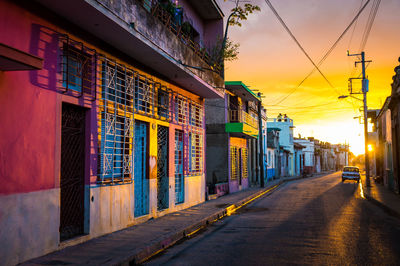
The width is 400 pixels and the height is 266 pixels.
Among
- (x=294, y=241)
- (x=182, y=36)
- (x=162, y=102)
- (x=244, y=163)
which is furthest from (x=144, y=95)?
(x=244, y=163)

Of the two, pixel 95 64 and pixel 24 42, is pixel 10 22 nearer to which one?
pixel 24 42

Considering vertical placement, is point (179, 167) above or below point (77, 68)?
below

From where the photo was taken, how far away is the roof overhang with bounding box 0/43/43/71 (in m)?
5.47

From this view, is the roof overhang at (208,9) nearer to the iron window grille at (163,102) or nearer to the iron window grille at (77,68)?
the iron window grille at (163,102)

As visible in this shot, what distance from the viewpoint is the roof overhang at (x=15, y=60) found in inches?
215

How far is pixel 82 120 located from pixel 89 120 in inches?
6.2

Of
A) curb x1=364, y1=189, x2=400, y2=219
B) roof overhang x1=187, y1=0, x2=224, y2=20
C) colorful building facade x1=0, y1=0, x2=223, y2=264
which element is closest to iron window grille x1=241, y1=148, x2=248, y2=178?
curb x1=364, y1=189, x2=400, y2=219

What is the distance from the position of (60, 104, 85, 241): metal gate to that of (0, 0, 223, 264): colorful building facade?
22 millimetres

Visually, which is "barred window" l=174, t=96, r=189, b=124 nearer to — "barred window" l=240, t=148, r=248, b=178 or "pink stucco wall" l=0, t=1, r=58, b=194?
"pink stucco wall" l=0, t=1, r=58, b=194

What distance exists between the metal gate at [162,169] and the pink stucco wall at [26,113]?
6009 millimetres

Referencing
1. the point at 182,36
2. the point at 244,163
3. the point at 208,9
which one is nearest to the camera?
the point at 182,36

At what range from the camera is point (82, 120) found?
Result: 8.77 metres

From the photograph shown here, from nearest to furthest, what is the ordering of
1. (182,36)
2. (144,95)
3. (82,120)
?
1. (82,120)
2. (144,95)
3. (182,36)

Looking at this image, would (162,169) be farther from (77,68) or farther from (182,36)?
(77,68)
